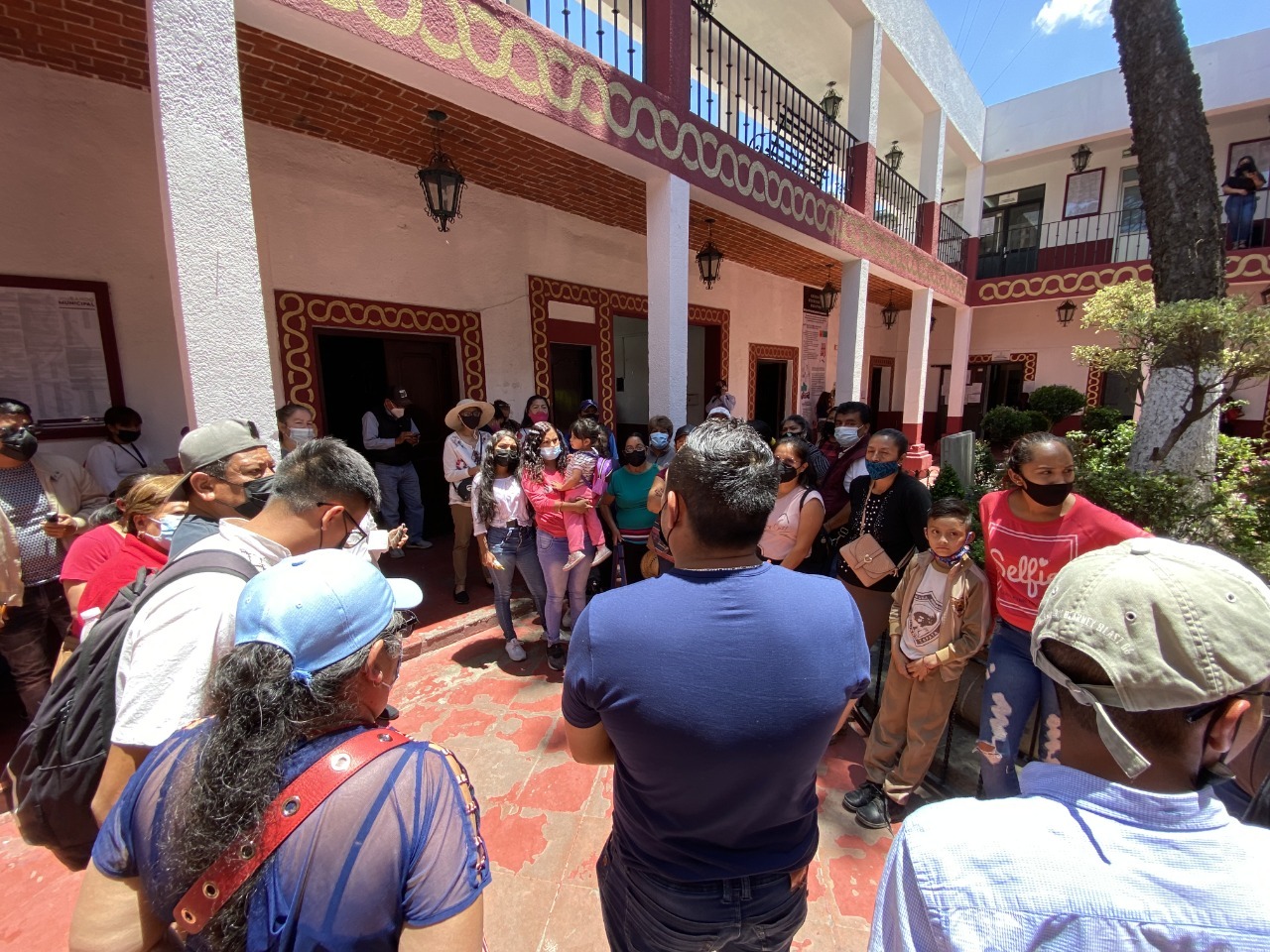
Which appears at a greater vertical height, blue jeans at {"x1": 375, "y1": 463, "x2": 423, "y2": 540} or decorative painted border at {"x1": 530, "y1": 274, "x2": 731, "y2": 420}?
decorative painted border at {"x1": 530, "y1": 274, "x2": 731, "y2": 420}

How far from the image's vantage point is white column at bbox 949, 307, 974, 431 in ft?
40.3

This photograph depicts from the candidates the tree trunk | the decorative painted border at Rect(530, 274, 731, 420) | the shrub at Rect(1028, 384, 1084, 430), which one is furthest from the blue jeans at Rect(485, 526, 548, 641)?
the shrub at Rect(1028, 384, 1084, 430)

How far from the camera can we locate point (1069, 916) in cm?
61

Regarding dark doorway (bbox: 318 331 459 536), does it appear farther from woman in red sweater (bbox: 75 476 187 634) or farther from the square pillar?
Answer: the square pillar

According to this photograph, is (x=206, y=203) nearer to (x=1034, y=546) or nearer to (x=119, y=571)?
(x=119, y=571)

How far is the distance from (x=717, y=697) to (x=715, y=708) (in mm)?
21

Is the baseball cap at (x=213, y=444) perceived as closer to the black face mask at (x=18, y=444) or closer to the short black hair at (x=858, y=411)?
the black face mask at (x=18, y=444)

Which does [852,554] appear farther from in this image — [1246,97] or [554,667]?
[1246,97]

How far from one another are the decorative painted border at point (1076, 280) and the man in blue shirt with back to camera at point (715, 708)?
1160 cm

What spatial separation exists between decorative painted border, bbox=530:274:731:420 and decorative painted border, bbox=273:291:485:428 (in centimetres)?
92

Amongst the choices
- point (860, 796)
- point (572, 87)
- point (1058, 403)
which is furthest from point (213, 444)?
point (1058, 403)

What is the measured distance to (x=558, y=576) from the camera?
3549mm

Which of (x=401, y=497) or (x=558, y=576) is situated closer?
(x=558, y=576)

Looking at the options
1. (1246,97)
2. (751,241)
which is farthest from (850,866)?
(1246,97)
